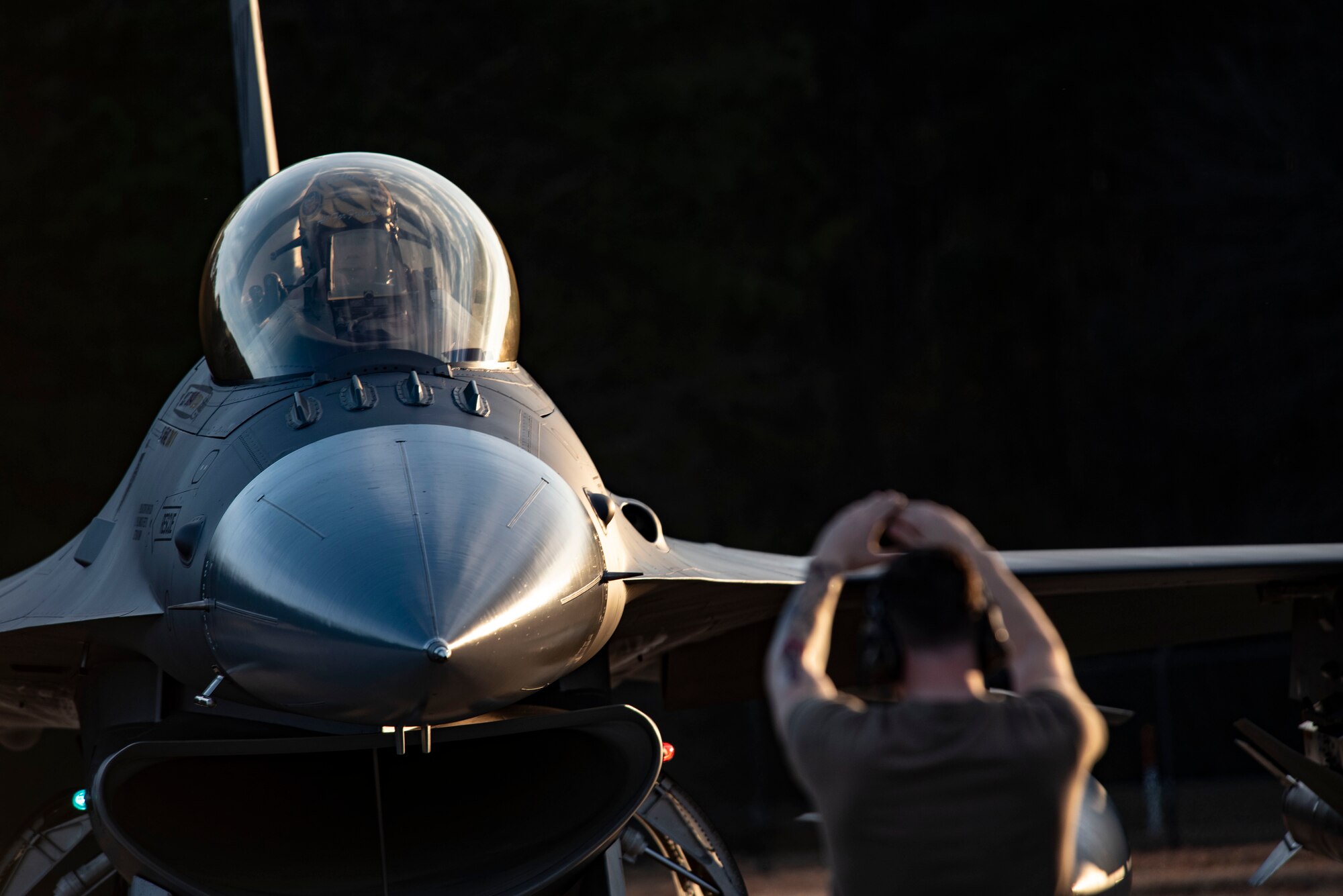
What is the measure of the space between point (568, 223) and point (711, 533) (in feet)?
12.0

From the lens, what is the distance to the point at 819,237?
1758 centimetres

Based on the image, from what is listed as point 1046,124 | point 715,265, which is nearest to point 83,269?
point 715,265

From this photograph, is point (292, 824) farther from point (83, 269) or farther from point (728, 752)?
point (728, 752)

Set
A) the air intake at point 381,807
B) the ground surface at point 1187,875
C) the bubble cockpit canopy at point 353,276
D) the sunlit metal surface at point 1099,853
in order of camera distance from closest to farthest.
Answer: the air intake at point 381,807, the bubble cockpit canopy at point 353,276, the sunlit metal surface at point 1099,853, the ground surface at point 1187,875

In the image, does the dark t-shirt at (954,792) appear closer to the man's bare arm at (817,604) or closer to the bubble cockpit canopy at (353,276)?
the man's bare arm at (817,604)

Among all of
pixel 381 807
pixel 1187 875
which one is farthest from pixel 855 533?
pixel 1187 875

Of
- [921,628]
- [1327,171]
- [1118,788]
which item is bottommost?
[1118,788]

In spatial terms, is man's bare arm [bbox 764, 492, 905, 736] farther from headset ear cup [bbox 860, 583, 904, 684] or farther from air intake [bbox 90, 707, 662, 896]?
air intake [bbox 90, 707, 662, 896]

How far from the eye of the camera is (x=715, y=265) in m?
16.8

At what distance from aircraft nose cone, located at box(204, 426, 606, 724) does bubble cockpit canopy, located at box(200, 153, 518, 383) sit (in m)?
0.72

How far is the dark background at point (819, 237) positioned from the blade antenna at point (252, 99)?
6.99 metres

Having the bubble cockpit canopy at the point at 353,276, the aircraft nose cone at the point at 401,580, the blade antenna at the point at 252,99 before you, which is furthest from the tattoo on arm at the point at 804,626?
the blade antenna at the point at 252,99

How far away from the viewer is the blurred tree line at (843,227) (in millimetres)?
15180

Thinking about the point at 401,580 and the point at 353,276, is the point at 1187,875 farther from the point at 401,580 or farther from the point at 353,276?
the point at 401,580
